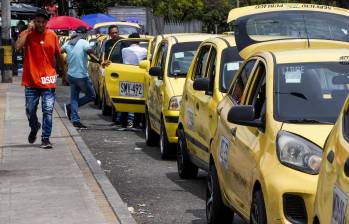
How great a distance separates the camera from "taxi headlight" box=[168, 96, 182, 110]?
44.3 ft

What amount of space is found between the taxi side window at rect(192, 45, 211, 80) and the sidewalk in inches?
68.6

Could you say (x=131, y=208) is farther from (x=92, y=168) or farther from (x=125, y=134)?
(x=125, y=134)

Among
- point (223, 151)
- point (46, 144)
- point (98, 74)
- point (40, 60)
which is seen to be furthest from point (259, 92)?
point (98, 74)

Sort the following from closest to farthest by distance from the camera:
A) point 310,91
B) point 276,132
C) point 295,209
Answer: point 295,209, point 276,132, point 310,91

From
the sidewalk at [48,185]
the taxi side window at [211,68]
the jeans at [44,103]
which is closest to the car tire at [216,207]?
the sidewalk at [48,185]

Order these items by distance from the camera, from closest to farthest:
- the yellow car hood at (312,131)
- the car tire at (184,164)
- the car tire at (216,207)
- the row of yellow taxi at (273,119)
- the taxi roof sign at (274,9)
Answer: the row of yellow taxi at (273,119)
the yellow car hood at (312,131)
the car tire at (216,207)
the taxi roof sign at (274,9)
the car tire at (184,164)

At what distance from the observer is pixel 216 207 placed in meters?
8.59

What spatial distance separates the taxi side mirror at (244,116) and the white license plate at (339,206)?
209 centimetres

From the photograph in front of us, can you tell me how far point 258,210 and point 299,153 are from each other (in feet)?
1.57

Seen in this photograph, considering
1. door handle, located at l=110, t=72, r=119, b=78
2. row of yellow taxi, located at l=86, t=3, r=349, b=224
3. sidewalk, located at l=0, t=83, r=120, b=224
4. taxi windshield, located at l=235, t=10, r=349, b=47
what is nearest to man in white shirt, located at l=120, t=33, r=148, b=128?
door handle, located at l=110, t=72, r=119, b=78

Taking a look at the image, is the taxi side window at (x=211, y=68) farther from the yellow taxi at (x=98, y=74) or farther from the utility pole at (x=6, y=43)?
the utility pole at (x=6, y=43)

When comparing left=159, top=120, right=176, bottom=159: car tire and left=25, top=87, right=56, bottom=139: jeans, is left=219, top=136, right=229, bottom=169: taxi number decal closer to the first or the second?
left=159, top=120, right=176, bottom=159: car tire

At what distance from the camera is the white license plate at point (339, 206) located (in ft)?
16.3

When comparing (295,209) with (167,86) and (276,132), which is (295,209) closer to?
(276,132)
